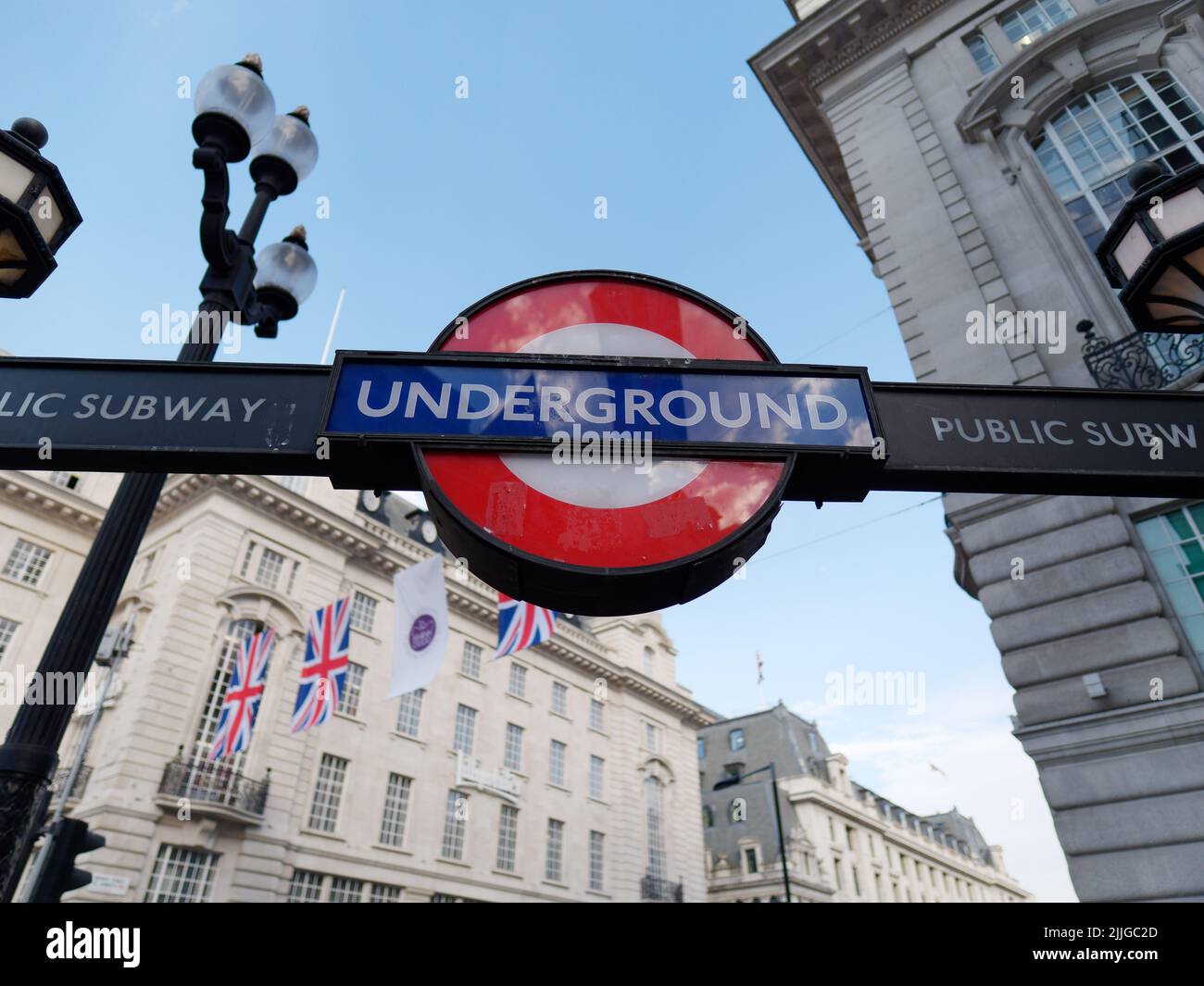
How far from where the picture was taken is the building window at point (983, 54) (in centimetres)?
1540

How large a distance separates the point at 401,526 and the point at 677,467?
3540cm

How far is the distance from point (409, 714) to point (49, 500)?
15.0 m

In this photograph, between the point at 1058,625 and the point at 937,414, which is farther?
the point at 1058,625

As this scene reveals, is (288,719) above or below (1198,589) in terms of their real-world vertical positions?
above

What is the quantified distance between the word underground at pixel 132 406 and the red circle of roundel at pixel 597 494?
0.58m

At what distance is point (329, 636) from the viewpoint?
60.6 ft

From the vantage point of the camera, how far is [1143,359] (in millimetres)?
10195

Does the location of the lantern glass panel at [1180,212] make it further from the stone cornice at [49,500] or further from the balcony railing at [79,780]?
the stone cornice at [49,500]

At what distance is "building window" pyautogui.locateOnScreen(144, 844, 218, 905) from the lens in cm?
2072

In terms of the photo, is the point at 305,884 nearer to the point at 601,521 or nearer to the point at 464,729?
the point at 464,729

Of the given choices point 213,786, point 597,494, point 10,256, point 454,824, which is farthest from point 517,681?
point 597,494

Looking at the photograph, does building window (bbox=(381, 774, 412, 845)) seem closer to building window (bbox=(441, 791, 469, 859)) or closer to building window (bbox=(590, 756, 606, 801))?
building window (bbox=(441, 791, 469, 859))

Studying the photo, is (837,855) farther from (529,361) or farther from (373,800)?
(529,361)
